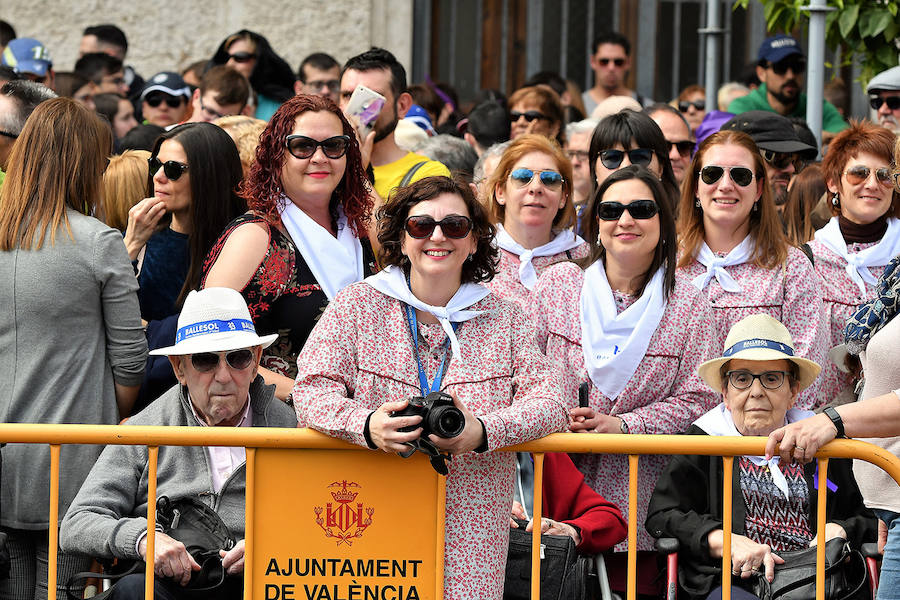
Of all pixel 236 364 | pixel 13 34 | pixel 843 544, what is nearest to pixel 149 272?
pixel 236 364

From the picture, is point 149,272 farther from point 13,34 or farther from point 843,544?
point 13,34

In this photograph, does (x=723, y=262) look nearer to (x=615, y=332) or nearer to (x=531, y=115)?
(x=615, y=332)

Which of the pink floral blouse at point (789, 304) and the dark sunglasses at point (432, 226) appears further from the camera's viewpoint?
the pink floral blouse at point (789, 304)

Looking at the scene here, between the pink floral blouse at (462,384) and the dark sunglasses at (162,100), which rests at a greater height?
the dark sunglasses at (162,100)

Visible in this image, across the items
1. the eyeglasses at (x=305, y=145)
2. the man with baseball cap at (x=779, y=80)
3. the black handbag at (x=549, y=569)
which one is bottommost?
the black handbag at (x=549, y=569)

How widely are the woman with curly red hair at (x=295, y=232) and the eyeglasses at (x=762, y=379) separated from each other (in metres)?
1.39

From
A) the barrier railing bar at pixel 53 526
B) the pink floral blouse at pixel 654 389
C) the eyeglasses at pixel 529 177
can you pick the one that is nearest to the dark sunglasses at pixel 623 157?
the eyeglasses at pixel 529 177

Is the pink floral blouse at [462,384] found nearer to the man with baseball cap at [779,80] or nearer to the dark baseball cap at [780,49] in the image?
the man with baseball cap at [779,80]

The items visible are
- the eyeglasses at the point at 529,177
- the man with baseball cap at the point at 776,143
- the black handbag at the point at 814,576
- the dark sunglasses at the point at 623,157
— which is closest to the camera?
the black handbag at the point at 814,576

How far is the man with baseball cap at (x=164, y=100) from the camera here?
25.9 feet

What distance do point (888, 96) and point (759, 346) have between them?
2.92 m

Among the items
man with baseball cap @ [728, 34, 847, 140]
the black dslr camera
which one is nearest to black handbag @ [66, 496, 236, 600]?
the black dslr camera

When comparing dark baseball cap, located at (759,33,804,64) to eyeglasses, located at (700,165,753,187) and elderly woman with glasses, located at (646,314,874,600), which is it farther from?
elderly woman with glasses, located at (646,314,874,600)

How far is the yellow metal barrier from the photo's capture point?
369cm
